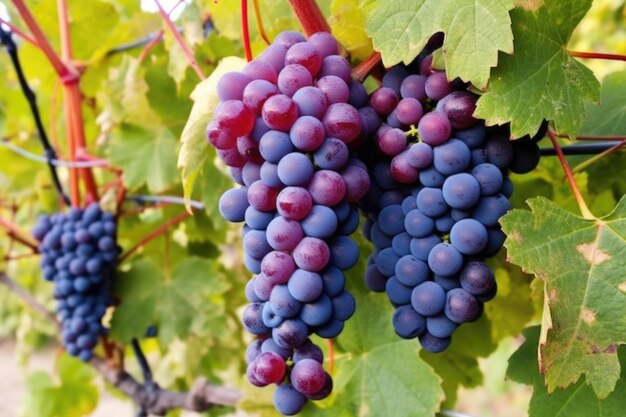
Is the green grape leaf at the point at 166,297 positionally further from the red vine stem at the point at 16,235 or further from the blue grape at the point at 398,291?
the blue grape at the point at 398,291

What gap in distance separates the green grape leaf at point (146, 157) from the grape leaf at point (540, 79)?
33.7 inches

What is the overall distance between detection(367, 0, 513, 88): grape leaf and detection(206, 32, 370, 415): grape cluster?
0.19ft

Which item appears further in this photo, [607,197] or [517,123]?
[607,197]

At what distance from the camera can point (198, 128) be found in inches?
30.7

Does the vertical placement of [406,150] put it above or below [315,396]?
above

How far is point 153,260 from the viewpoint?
4.80ft

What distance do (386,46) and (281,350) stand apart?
0.34m

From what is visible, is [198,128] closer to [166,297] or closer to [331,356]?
[331,356]

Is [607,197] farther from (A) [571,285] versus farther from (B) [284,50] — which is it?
(B) [284,50]

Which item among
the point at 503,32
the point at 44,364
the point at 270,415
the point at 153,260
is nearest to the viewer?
the point at 503,32

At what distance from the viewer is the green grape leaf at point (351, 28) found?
0.75 meters

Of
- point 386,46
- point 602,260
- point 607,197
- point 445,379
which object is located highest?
point 386,46

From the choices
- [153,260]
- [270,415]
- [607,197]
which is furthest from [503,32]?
[153,260]

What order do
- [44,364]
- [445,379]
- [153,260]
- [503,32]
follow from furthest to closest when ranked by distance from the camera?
[44,364], [153,260], [445,379], [503,32]
